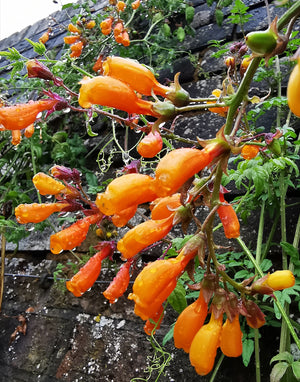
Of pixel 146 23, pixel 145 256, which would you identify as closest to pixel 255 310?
pixel 145 256

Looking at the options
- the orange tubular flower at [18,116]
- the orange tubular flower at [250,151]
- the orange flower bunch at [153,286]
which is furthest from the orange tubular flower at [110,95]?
the orange tubular flower at [250,151]

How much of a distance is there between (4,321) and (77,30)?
152 cm

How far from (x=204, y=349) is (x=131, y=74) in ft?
1.35

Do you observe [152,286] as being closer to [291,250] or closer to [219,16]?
[291,250]

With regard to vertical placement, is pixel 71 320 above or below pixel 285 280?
below

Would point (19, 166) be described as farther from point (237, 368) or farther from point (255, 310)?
point (255, 310)

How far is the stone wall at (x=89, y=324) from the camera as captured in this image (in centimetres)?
109

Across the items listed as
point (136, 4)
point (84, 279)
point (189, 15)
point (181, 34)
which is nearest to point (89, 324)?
point (84, 279)

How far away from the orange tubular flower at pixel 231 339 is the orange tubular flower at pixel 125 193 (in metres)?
0.25

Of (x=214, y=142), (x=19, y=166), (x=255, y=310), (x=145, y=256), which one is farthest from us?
(x=19, y=166)

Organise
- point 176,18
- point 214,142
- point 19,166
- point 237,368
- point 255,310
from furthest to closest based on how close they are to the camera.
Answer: point 176,18 → point 19,166 → point 237,368 → point 255,310 → point 214,142

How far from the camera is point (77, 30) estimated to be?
1884mm

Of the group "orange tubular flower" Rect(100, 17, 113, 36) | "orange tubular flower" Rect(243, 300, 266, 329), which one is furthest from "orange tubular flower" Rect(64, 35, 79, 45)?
"orange tubular flower" Rect(243, 300, 266, 329)

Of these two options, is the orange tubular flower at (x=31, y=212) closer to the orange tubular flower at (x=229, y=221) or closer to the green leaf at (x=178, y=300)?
the green leaf at (x=178, y=300)
